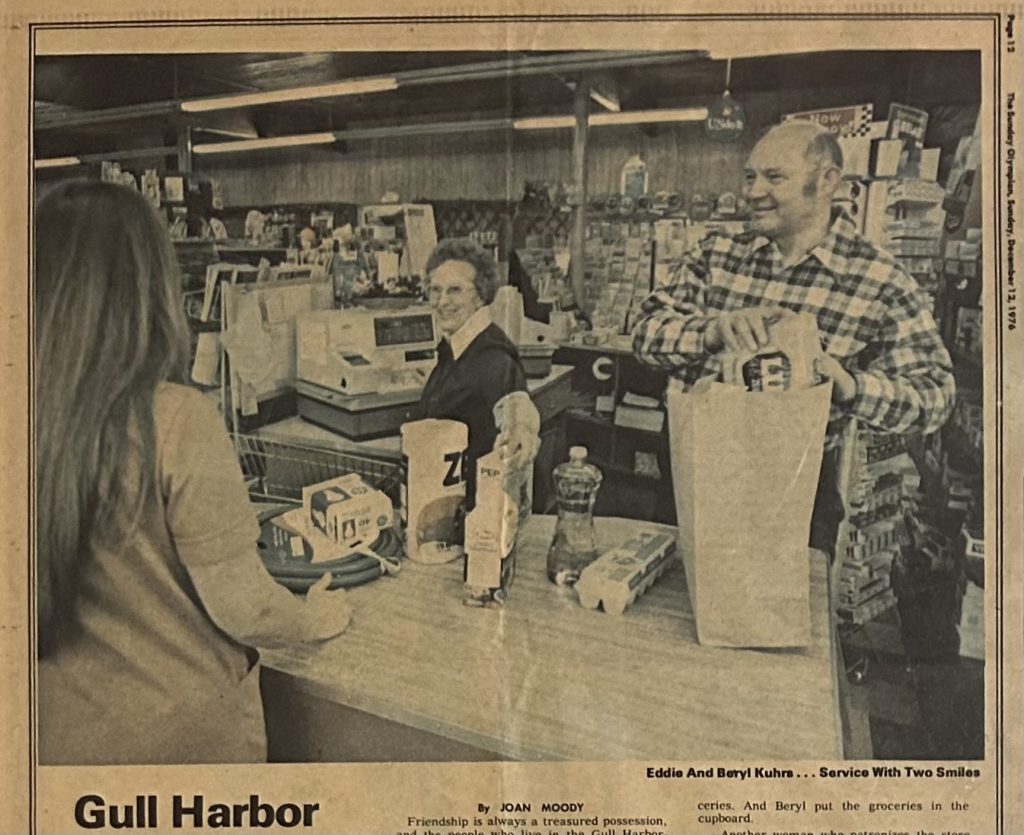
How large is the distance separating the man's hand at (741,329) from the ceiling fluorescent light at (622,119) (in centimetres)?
15

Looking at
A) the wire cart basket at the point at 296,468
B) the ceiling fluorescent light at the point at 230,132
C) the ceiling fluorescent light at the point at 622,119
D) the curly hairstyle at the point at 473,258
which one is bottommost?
the wire cart basket at the point at 296,468

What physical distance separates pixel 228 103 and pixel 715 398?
432 mm

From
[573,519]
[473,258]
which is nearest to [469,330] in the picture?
[473,258]

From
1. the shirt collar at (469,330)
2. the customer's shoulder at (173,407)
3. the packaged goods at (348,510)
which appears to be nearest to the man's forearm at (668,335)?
the shirt collar at (469,330)

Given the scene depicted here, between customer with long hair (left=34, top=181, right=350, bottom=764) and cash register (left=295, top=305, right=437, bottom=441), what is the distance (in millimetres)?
83

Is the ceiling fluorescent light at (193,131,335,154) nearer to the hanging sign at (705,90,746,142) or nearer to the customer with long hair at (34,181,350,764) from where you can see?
the customer with long hair at (34,181,350,764)

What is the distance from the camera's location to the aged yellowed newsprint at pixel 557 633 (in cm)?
85

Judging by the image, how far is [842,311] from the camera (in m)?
0.86

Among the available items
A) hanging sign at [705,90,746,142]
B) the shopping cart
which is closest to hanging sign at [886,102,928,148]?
hanging sign at [705,90,746,142]

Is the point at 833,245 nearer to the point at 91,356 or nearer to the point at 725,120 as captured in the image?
the point at 725,120

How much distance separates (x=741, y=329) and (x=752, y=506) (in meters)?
0.13

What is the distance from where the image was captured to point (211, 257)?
859 millimetres

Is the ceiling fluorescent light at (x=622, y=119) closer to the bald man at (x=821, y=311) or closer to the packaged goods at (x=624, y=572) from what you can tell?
the bald man at (x=821, y=311)

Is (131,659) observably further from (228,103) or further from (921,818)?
(921,818)
